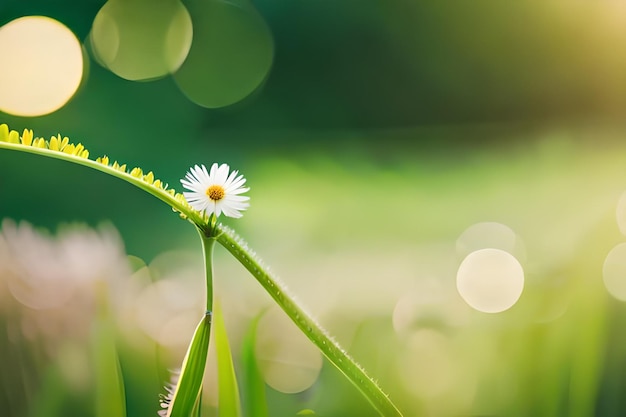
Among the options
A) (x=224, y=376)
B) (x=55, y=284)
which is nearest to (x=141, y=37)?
(x=55, y=284)

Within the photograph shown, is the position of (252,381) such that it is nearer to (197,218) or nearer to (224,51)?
(197,218)

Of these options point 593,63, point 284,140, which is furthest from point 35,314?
point 593,63

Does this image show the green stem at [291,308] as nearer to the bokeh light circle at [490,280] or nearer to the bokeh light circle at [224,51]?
the bokeh light circle at [490,280]

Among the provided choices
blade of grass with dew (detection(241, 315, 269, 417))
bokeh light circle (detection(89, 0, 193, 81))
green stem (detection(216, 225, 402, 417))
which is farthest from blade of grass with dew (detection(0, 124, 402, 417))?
bokeh light circle (detection(89, 0, 193, 81))

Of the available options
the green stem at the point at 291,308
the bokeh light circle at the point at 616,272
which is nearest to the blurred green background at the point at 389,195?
the bokeh light circle at the point at 616,272

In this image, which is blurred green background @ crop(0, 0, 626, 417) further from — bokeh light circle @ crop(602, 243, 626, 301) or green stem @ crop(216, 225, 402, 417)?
green stem @ crop(216, 225, 402, 417)

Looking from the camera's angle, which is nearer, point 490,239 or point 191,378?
point 191,378
